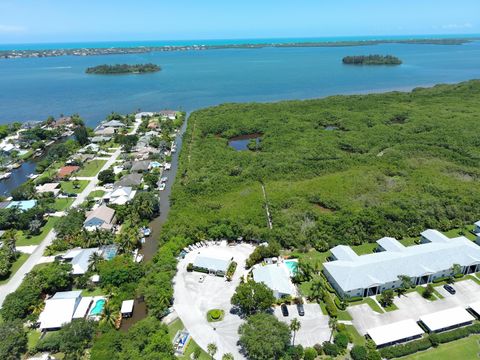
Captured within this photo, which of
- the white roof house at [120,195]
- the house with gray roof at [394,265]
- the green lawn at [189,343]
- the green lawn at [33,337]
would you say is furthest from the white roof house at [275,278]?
the white roof house at [120,195]

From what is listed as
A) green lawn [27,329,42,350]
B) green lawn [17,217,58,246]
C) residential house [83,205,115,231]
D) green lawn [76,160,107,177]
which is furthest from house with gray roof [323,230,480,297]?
green lawn [76,160,107,177]

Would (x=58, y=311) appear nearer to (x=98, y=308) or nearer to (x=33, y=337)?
(x=33, y=337)

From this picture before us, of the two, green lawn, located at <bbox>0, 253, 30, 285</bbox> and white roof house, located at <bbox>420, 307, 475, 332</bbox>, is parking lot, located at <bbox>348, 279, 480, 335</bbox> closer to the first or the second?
white roof house, located at <bbox>420, 307, 475, 332</bbox>

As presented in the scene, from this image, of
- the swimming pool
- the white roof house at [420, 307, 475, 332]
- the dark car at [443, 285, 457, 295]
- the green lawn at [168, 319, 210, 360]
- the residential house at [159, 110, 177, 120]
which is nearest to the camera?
the green lawn at [168, 319, 210, 360]

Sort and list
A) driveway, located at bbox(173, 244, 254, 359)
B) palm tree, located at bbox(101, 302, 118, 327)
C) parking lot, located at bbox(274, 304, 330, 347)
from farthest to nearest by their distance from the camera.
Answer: palm tree, located at bbox(101, 302, 118, 327) < driveway, located at bbox(173, 244, 254, 359) < parking lot, located at bbox(274, 304, 330, 347)

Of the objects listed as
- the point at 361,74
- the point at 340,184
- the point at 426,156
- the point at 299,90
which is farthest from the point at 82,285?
the point at 361,74

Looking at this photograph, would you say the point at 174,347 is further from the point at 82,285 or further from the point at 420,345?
the point at 420,345

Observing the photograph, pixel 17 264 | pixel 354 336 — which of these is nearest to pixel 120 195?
pixel 17 264
